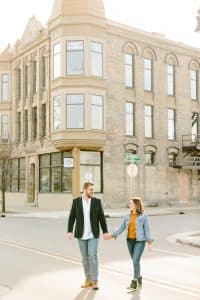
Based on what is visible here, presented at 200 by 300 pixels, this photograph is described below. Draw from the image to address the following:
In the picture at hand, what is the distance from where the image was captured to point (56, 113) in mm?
34188

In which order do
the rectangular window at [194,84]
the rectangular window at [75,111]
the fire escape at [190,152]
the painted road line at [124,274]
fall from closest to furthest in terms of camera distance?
the painted road line at [124,274] < the rectangular window at [75,111] < the fire escape at [190,152] < the rectangular window at [194,84]

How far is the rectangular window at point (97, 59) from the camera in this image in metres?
33.7


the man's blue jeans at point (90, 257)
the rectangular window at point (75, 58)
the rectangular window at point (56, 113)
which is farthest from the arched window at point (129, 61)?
the man's blue jeans at point (90, 257)

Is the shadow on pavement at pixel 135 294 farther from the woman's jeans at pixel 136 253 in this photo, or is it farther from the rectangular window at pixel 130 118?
the rectangular window at pixel 130 118

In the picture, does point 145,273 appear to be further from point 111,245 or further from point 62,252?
point 111,245

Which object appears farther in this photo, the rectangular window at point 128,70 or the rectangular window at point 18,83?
the rectangular window at point 18,83

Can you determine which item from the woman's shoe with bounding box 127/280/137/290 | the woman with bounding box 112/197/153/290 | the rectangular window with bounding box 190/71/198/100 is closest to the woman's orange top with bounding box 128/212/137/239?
the woman with bounding box 112/197/153/290

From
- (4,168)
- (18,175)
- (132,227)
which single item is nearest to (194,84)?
(18,175)

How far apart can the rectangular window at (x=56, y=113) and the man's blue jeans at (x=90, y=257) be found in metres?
25.3

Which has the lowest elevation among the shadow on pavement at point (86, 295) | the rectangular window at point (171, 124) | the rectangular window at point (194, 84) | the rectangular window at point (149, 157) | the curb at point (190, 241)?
the curb at point (190, 241)

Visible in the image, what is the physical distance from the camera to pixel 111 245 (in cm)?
1475

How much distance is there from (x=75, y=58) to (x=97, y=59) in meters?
1.51

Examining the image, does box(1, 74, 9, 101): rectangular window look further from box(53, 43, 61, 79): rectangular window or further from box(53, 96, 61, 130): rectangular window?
box(53, 96, 61, 130): rectangular window

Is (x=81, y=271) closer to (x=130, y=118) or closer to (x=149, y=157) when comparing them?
(x=130, y=118)
